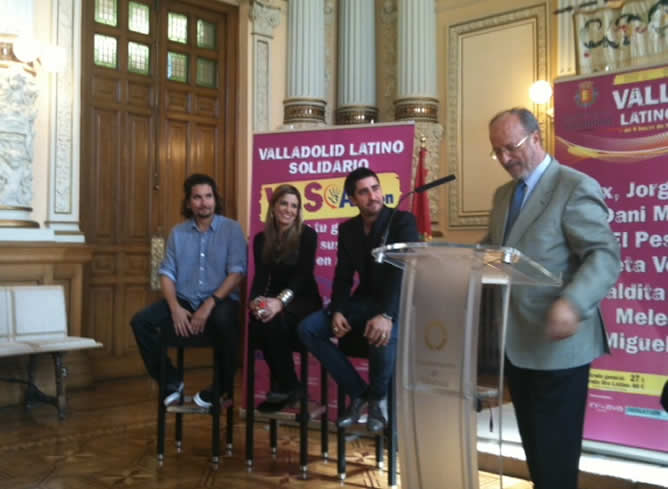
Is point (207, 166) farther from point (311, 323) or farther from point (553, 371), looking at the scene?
point (553, 371)

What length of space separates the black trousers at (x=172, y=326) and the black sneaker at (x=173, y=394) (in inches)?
0.8

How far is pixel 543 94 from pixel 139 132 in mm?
3333

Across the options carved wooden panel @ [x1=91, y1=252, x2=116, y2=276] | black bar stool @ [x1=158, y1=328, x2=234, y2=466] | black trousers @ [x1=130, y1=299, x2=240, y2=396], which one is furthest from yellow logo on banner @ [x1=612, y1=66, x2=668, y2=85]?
carved wooden panel @ [x1=91, y1=252, x2=116, y2=276]

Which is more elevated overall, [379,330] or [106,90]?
[106,90]

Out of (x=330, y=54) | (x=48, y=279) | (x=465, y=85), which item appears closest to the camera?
(x=48, y=279)

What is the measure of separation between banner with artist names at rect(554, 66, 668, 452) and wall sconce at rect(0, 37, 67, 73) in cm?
345

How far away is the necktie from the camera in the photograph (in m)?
1.98

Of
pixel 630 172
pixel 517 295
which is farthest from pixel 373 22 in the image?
pixel 517 295

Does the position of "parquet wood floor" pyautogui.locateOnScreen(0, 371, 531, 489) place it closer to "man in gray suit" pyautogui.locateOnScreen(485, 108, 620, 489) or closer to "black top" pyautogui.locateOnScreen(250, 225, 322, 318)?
"black top" pyautogui.locateOnScreen(250, 225, 322, 318)

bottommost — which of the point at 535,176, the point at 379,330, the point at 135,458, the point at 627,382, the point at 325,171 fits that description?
the point at 135,458

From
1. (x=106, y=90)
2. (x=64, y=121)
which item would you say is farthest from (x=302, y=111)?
(x=64, y=121)

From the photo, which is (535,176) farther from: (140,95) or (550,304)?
(140,95)

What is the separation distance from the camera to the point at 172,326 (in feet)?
10.9

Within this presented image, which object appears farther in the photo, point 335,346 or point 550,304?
point 335,346
